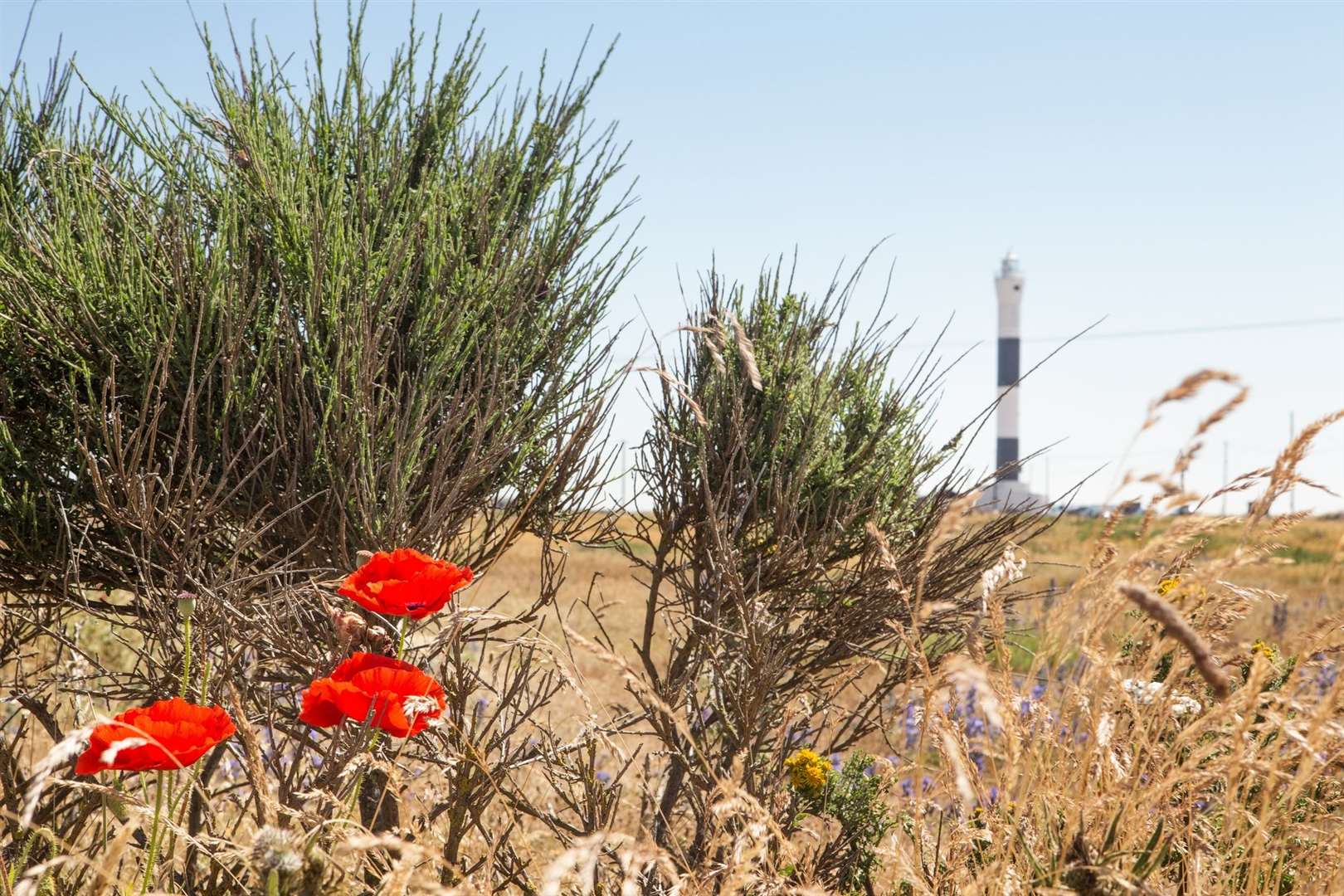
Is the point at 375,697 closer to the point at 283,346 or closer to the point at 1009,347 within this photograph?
the point at 283,346

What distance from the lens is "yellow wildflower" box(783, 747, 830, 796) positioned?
9.75 feet

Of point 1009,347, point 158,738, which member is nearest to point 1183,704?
point 158,738

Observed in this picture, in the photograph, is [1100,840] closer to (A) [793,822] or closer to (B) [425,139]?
(A) [793,822]

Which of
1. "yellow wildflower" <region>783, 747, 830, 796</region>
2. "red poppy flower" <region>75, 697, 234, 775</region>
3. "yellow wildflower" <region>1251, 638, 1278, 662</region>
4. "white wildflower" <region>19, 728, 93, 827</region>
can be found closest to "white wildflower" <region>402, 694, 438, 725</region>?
"red poppy flower" <region>75, 697, 234, 775</region>

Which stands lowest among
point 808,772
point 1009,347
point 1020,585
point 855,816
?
point 855,816

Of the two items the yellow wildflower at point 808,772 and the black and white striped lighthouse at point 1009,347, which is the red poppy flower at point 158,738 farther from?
the black and white striped lighthouse at point 1009,347

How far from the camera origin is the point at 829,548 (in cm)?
326

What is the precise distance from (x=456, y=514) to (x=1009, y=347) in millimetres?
46301

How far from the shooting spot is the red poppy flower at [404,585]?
210 centimetres

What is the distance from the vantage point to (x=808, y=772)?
298 cm

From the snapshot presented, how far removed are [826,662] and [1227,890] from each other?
129 centimetres

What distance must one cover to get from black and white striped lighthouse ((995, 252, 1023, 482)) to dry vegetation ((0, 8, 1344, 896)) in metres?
41.3

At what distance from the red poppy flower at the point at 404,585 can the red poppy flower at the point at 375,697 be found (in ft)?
0.38

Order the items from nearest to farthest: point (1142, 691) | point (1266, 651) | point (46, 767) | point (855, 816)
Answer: point (46, 767), point (1142, 691), point (1266, 651), point (855, 816)
